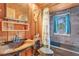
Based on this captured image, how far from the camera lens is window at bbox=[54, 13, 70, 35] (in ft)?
7.20

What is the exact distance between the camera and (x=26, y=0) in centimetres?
223

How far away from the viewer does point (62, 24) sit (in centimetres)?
222

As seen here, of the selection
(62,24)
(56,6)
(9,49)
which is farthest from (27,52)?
(56,6)

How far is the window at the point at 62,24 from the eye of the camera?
2195 millimetres

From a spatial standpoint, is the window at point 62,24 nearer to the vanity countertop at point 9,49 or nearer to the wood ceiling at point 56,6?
the wood ceiling at point 56,6

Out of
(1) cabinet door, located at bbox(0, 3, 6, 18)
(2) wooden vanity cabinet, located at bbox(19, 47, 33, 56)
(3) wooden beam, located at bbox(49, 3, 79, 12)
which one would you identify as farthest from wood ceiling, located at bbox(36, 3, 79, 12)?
(2) wooden vanity cabinet, located at bbox(19, 47, 33, 56)

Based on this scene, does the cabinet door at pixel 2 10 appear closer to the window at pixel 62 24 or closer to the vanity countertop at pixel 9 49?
the vanity countertop at pixel 9 49

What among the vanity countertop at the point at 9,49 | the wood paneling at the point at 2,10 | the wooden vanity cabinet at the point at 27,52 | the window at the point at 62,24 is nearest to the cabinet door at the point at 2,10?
the wood paneling at the point at 2,10

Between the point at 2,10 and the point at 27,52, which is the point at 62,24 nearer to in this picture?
the point at 27,52

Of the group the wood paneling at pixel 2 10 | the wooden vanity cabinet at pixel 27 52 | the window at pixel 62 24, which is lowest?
the wooden vanity cabinet at pixel 27 52

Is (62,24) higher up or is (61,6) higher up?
(61,6)

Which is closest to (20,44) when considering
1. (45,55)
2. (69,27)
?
(45,55)

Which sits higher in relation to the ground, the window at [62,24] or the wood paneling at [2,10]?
the wood paneling at [2,10]

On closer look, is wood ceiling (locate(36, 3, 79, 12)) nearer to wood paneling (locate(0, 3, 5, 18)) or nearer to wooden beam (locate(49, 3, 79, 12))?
wooden beam (locate(49, 3, 79, 12))
